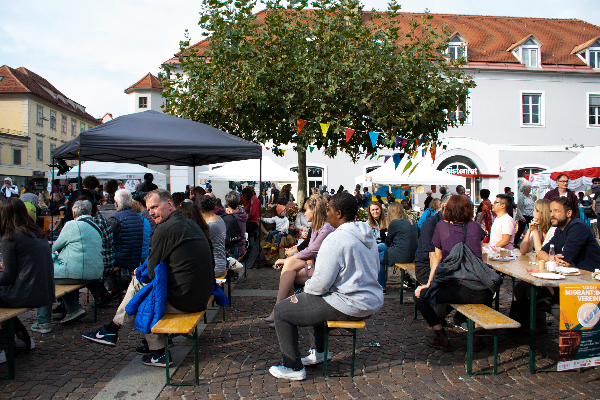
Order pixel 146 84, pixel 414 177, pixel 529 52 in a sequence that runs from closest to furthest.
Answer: pixel 414 177 → pixel 529 52 → pixel 146 84

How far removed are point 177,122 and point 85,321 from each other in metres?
3.52

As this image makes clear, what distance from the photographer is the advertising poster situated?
147 inches

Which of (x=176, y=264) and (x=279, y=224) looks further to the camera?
(x=279, y=224)

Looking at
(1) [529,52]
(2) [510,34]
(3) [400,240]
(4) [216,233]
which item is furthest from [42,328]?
(2) [510,34]

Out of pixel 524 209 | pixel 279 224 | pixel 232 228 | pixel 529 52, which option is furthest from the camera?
pixel 529 52

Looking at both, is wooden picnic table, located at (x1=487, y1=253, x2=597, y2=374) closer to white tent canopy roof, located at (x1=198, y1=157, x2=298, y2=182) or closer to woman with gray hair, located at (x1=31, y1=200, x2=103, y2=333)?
woman with gray hair, located at (x1=31, y1=200, x2=103, y2=333)

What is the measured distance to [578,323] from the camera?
3.76m

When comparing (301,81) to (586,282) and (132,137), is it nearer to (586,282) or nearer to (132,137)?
(132,137)

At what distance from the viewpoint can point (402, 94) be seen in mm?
11625

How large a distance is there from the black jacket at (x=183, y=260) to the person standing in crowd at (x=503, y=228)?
158 inches

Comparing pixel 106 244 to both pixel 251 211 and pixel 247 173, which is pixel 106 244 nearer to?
pixel 251 211

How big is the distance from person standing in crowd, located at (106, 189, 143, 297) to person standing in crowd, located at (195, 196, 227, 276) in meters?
0.97

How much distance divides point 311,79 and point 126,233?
6416mm

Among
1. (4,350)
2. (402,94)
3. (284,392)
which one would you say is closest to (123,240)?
(4,350)
